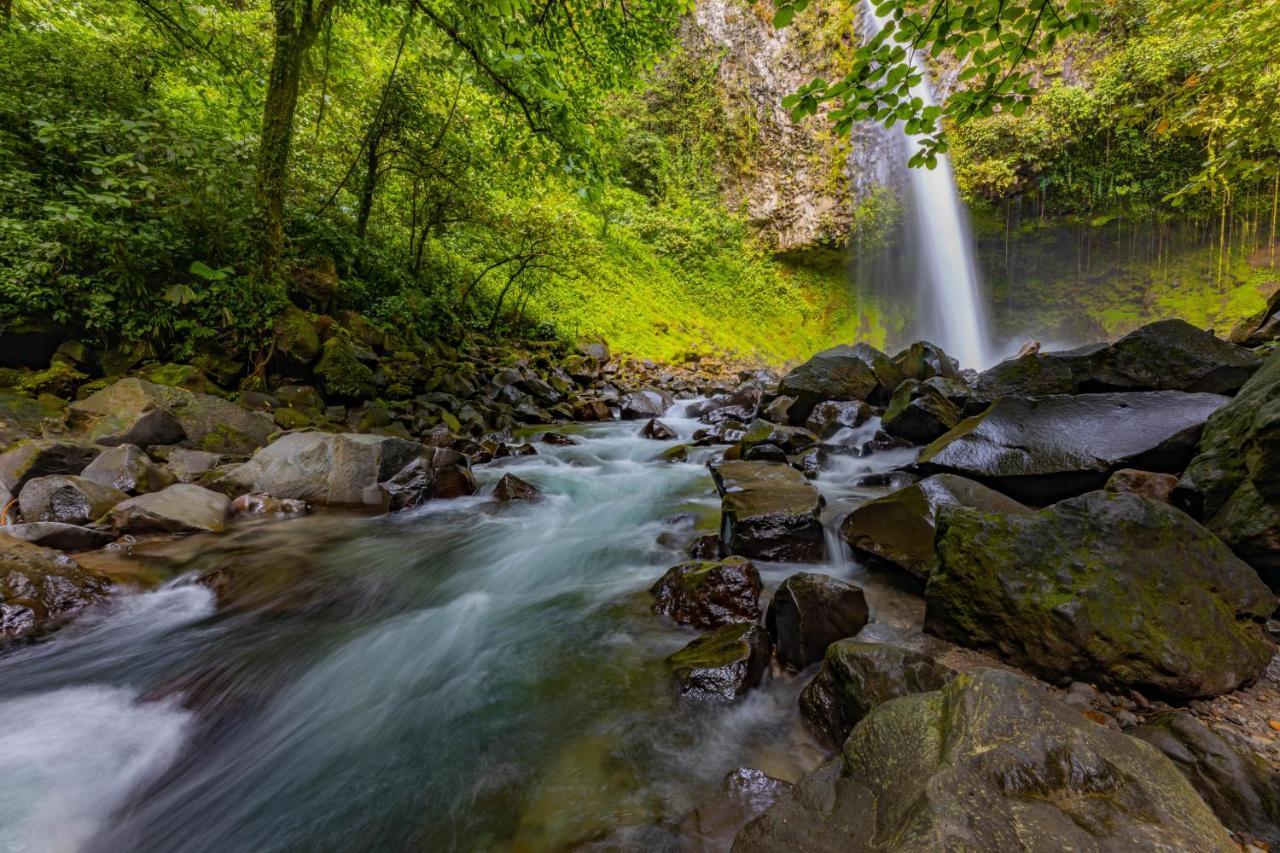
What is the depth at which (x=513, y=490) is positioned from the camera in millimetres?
6215

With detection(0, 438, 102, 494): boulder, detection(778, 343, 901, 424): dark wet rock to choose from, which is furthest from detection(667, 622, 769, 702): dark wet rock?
detection(778, 343, 901, 424): dark wet rock

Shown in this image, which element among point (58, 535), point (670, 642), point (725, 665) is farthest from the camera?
point (58, 535)

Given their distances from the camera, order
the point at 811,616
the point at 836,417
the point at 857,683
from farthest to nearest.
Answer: the point at 836,417 → the point at 811,616 → the point at 857,683

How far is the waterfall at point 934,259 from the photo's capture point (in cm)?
1981

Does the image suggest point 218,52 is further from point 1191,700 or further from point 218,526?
point 1191,700

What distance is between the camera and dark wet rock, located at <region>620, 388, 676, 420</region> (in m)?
11.8

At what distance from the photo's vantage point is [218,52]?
6816mm

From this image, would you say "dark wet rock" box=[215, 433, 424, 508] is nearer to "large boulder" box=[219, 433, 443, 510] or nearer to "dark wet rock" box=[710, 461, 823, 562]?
"large boulder" box=[219, 433, 443, 510]

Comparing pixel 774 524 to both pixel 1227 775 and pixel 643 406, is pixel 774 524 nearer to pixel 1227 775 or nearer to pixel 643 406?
pixel 1227 775

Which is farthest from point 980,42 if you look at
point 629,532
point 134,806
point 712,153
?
point 712,153

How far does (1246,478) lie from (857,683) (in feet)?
8.16

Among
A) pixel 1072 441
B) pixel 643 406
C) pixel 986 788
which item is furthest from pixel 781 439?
pixel 986 788

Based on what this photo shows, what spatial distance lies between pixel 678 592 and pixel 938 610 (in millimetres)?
1509

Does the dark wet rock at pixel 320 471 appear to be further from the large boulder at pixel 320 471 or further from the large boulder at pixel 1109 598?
the large boulder at pixel 1109 598
